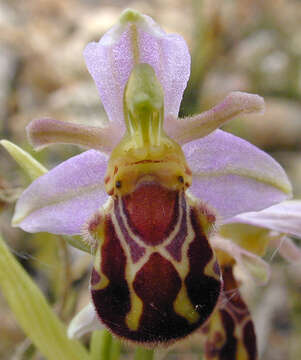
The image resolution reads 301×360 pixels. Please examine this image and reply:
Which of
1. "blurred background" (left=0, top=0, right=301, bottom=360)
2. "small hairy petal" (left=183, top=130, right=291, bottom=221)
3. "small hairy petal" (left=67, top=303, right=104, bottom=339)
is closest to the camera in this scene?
"small hairy petal" (left=183, top=130, right=291, bottom=221)

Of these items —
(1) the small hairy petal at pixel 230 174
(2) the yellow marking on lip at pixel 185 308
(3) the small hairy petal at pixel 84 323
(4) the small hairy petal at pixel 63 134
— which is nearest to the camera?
(2) the yellow marking on lip at pixel 185 308

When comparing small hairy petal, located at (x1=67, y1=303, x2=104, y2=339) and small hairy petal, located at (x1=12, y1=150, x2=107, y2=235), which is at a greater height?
small hairy petal, located at (x1=12, y1=150, x2=107, y2=235)

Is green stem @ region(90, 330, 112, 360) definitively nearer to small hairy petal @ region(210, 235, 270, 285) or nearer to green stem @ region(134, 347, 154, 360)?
green stem @ region(134, 347, 154, 360)

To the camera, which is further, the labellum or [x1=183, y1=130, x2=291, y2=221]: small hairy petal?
[x1=183, y1=130, x2=291, y2=221]: small hairy petal

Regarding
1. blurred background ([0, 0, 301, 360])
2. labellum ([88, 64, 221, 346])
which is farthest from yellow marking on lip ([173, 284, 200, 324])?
blurred background ([0, 0, 301, 360])

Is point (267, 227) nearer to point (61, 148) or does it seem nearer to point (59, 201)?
point (59, 201)

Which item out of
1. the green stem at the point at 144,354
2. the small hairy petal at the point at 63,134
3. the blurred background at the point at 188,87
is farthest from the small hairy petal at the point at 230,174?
the blurred background at the point at 188,87

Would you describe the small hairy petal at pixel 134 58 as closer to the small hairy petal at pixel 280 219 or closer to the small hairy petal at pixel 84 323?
the small hairy petal at pixel 280 219

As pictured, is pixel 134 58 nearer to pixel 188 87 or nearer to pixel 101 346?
pixel 101 346
